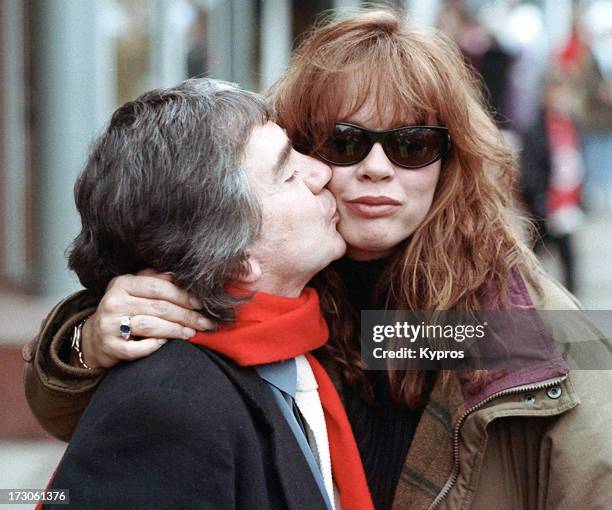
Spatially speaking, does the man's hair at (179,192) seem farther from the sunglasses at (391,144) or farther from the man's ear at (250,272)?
the sunglasses at (391,144)

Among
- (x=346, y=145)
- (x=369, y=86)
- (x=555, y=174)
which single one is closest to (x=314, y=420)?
(x=346, y=145)

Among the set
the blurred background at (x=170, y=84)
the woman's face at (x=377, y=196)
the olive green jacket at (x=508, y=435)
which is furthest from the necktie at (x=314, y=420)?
the blurred background at (x=170, y=84)

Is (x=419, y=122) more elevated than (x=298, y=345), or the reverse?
(x=419, y=122)

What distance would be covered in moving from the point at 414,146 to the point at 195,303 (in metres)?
0.66

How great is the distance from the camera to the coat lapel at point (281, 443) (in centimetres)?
204

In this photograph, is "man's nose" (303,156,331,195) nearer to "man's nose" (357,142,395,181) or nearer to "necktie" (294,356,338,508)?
"man's nose" (357,142,395,181)

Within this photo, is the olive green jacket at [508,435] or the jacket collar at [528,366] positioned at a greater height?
the jacket collar at [528,366]

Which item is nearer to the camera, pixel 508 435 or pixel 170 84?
pixel 508 435

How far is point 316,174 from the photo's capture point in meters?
2.39

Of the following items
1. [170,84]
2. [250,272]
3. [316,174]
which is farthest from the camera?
[170,84]

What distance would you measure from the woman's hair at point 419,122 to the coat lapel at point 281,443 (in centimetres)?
42

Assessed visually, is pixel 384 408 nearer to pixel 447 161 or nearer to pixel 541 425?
pixel 541 425

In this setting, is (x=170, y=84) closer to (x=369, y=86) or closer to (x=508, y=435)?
(x=369, y=86)

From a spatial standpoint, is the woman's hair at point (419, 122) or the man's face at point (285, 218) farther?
the woman's hair at point (419, 122)
